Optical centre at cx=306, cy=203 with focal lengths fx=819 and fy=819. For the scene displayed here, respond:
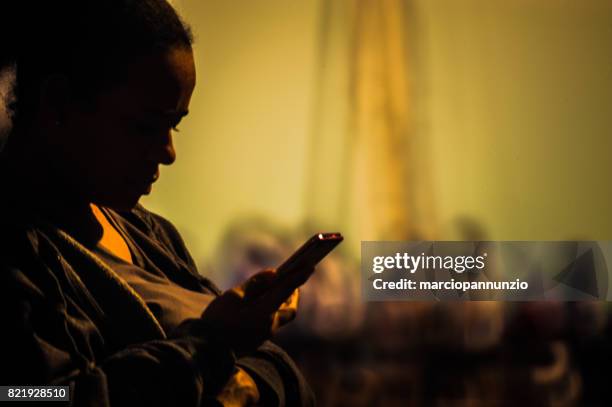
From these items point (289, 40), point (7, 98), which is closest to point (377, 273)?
point (289, 40)

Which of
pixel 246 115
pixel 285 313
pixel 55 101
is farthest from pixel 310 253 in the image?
pixel 246 115

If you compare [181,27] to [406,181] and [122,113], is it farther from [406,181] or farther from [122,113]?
[406,181]

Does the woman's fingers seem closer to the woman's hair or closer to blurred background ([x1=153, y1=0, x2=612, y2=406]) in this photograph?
the woman's hair

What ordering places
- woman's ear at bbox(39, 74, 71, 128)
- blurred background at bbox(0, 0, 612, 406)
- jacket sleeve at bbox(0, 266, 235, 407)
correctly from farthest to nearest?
blurred background at bbox(0, 0, 612, 406), woman's ear at bbox(39, 74, 71, 128), jacket sleeve at bbox(0, 266, 235, 407)

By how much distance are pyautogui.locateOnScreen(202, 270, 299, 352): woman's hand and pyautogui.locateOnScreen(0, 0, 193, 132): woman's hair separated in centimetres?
23

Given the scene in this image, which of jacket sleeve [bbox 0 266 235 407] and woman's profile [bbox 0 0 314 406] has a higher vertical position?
woman's profile [bbox 0 0 314 406]

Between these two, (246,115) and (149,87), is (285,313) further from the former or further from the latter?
(246,115)

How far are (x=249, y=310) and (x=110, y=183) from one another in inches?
7.2

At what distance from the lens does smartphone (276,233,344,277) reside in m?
0.79

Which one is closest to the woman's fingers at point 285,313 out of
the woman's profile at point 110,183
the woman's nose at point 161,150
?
the woman's profile at point 110,183

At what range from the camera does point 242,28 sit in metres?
1.60

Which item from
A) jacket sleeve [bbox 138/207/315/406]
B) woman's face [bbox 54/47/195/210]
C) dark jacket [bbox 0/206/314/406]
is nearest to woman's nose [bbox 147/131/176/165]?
woman's face [bbox 54/47/195/210]

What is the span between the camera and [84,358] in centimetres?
70

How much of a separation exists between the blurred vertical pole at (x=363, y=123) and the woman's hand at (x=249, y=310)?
0.80 meters
